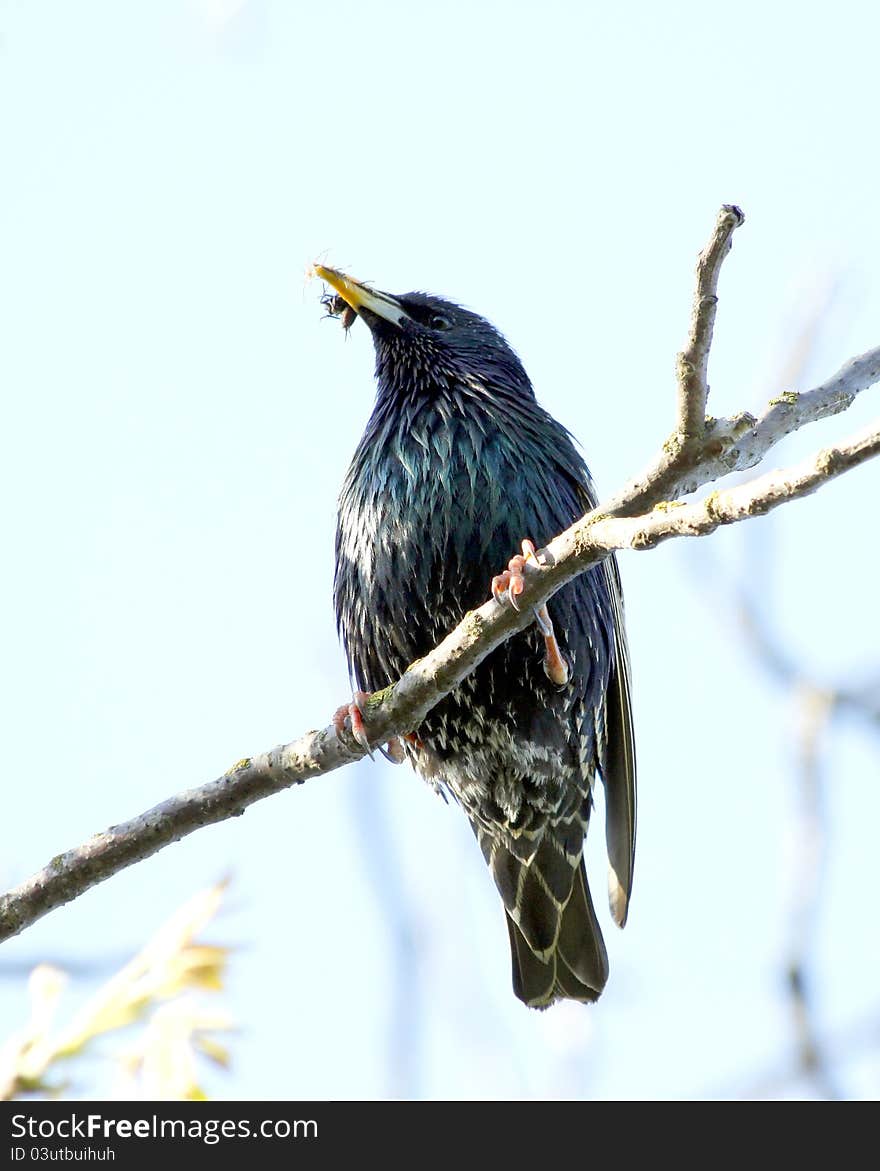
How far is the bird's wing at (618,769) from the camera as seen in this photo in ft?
17.9

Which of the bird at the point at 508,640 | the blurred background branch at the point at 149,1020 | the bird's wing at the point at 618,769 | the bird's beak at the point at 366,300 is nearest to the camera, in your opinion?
the blurred background branch at the point at 149,1020

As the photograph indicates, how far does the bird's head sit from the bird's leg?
1258 mm

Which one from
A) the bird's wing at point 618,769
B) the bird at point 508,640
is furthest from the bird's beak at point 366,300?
the bird's wing at point 618,769

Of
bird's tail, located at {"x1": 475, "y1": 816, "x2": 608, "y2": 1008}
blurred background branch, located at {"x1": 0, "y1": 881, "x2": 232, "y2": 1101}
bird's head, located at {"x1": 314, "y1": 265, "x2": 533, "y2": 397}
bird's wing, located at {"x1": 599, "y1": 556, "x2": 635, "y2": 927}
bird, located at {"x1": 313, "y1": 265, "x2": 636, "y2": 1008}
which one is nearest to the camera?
blurred background branch, located at {"x1": 0, "y1": 881, "x2": 232, "y2": 1101}

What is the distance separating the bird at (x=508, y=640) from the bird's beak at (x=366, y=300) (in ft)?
0.51

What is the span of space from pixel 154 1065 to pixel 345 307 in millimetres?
3908

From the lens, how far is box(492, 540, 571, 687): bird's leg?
3775 mm

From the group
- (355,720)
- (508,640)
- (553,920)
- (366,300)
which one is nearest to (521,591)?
(355,720)

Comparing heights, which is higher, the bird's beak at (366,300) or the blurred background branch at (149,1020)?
the bird's beak at (366,300)

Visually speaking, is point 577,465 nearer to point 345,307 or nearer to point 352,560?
point 352,560

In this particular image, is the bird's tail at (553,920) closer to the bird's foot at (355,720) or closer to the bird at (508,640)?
the bird at (508,640)

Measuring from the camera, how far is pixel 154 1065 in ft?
10.7

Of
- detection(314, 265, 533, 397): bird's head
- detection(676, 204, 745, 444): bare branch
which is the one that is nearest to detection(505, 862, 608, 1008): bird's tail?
detection(314, 265, 533, 397): bird's head

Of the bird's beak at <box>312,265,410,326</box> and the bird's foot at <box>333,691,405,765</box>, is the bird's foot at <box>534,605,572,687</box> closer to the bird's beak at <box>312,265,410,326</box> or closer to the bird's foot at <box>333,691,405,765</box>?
the bird's foot at <box>333,691,405,765</box>
